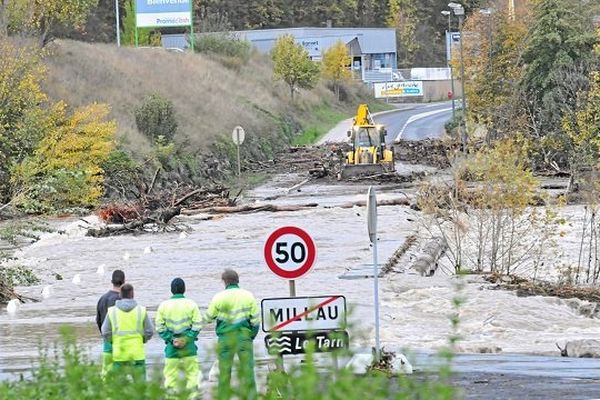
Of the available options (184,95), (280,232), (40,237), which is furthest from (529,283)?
(184,95)

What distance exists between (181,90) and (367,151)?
70.1 ft

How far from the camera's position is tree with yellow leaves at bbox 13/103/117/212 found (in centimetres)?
4722

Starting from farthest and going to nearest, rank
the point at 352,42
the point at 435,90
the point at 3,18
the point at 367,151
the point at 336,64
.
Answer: the point at 435,90 → the point at 352,42 → the point at 336,64 → the point at 3,18 → the point at 367,151

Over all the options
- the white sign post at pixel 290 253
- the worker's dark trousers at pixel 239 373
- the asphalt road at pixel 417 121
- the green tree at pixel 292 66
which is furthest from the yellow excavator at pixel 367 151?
the worker's dark trousers at pixel 239 373

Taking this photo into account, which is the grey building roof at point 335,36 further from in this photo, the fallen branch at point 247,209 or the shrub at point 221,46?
the fallen branch at point 247,209

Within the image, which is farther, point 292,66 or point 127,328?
point 292,66

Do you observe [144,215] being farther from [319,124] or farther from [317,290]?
[319,124]

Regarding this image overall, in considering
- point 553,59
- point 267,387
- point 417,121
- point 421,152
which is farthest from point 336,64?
point 267,387

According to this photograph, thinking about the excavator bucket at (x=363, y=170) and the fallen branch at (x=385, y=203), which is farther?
the excavator bucket at (x=363, y=170)

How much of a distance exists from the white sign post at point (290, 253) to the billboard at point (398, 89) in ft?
383

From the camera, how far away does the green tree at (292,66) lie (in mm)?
103312

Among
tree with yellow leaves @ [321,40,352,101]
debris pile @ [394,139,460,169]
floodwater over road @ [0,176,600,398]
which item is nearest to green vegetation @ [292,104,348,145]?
tree with yellow leaves @ [321,40,352,101]

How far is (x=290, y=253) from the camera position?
15.1m

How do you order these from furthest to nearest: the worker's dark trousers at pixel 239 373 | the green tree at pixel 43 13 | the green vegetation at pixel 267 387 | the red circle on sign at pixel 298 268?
1. the green tree at pixel 43 13
2. the red circle on sign at pixel 298 268
3. the worker's dark trousers at pixel 239 373
4. the green vegetation at pixel 267 387
